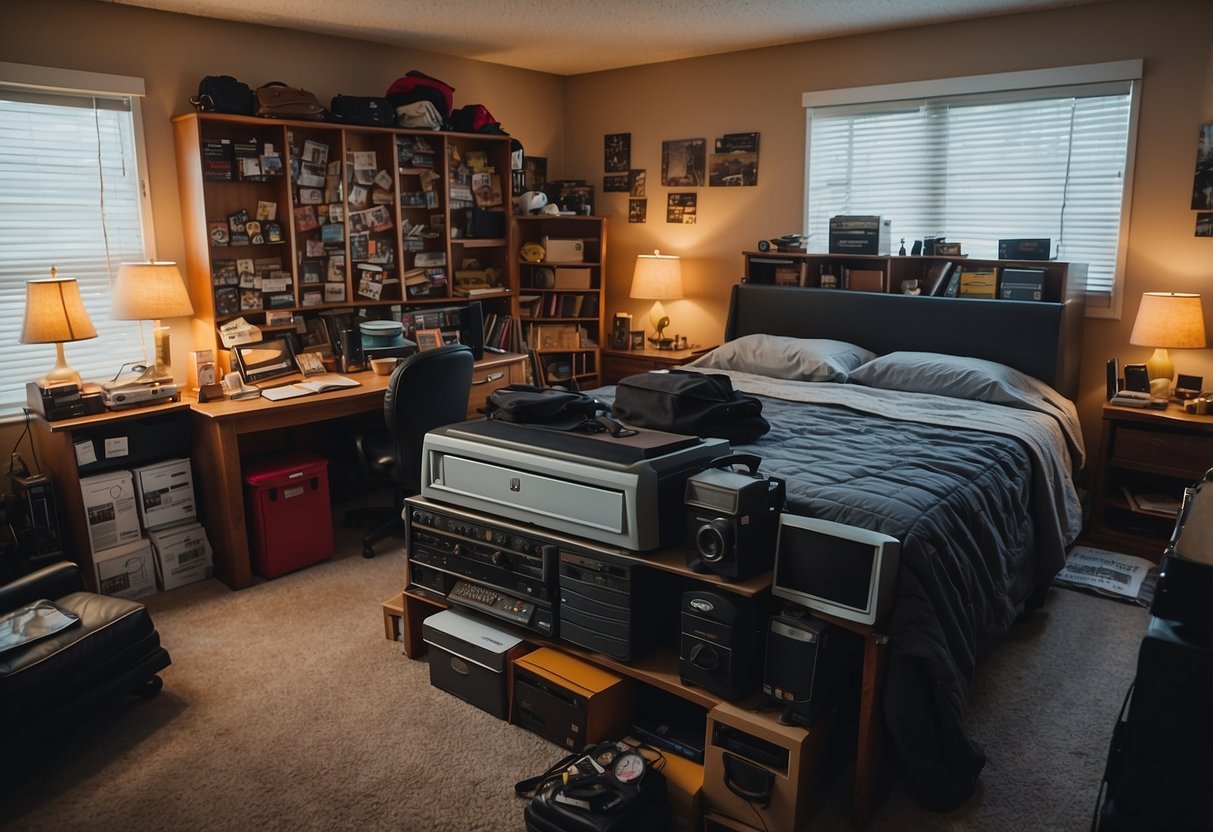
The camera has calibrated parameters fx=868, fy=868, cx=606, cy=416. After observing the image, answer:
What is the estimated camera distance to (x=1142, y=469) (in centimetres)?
383

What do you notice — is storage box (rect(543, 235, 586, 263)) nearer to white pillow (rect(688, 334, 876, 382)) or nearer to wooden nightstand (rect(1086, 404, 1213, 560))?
white pillow (rect(688, 334, 876, 382))

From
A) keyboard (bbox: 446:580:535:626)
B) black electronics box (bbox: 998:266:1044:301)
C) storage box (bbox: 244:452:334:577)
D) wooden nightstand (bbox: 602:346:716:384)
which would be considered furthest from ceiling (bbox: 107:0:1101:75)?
keyboard (bbox: 446:580:535:626)

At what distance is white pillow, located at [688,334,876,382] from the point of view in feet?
14.2

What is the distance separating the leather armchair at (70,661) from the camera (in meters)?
2.38

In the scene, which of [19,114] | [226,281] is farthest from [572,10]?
[19,114]

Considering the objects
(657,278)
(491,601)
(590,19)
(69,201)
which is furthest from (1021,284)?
(69,201)

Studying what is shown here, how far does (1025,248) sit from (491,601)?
313 cm

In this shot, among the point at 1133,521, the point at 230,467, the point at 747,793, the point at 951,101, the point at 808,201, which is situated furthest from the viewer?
the point at 808,201

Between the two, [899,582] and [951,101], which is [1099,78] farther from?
[899,582]

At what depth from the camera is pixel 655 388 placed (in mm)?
3066

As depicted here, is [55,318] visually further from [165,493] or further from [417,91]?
[417,91]

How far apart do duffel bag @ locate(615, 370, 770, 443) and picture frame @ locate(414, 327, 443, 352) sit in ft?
6.08

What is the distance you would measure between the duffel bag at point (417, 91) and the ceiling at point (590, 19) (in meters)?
0.22

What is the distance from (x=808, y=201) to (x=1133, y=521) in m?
2.39
